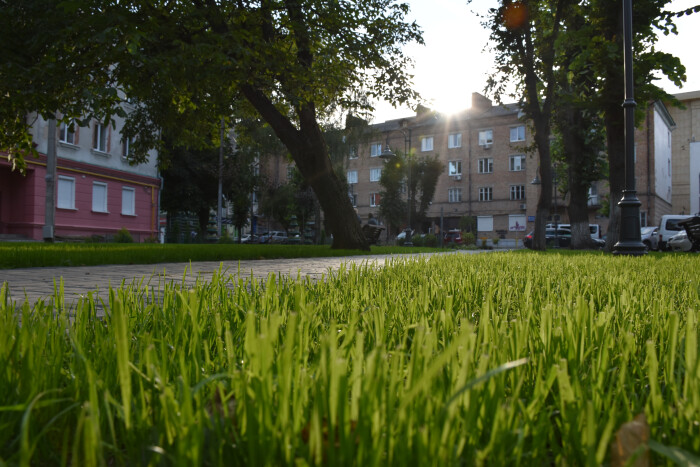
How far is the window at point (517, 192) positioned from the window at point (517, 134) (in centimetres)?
489

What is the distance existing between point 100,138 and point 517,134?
3976 cm

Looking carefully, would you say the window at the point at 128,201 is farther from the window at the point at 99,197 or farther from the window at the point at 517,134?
the window at the point at 517,134

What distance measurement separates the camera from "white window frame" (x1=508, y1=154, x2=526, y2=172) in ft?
168

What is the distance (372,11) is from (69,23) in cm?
783

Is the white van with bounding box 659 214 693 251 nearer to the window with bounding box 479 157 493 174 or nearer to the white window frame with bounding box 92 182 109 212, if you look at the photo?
the window with bounding box 479 157 493 174

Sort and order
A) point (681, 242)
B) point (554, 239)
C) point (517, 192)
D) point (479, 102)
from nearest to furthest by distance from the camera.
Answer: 1. point (681, 242)
2. point (554, 239)
3. point (517, 192)
4. point (479, 102)

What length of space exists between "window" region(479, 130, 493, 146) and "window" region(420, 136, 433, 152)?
6095mm

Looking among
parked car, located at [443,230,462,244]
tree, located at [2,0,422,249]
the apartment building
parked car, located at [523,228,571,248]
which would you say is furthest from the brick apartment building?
tree, located at [2,0,422,249]

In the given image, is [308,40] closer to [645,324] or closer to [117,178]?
[645,324]

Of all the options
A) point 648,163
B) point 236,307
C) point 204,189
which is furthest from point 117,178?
point 648,163

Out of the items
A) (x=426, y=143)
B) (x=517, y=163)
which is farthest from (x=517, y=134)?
(x=426, y=143)

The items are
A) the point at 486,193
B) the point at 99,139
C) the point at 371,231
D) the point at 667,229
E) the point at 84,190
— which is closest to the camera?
the point at 371,231

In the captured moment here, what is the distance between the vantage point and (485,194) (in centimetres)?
5272

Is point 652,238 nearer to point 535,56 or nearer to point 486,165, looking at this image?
point 535,56
